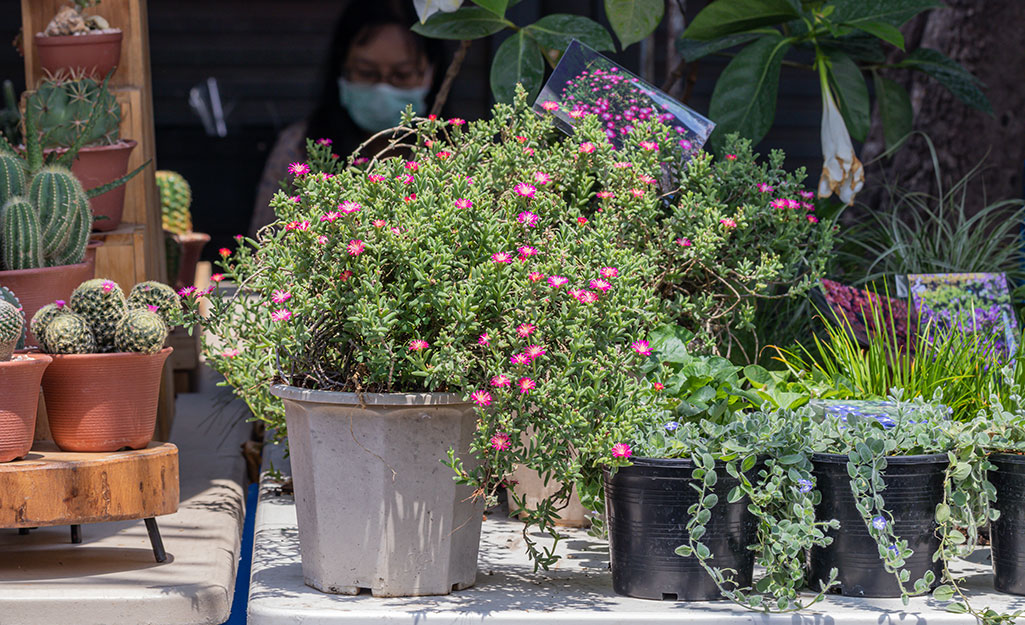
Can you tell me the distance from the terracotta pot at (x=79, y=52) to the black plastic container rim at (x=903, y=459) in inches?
87.0

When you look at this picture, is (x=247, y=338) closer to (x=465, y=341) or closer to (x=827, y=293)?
(x=465, y=341)

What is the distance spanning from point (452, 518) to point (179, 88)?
5406 millimetres

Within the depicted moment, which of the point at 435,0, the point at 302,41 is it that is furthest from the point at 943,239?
the point at 302,41

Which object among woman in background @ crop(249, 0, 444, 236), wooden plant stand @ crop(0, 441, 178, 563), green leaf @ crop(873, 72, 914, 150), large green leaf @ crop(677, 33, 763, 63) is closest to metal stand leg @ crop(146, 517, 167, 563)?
wooden plant stand @ crop(0, 441, 178, 563)

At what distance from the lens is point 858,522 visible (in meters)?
1.94

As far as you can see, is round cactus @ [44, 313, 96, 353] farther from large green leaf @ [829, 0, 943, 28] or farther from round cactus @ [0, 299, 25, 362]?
large green leaf @ [829, 0, 943, 28]

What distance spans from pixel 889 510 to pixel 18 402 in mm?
1614

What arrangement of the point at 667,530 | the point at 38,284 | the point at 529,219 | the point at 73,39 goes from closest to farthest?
the point at 667,530 < the point at 529,219 < the point at 38,284 < the point at 73,39

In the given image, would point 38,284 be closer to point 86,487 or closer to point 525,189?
point 86,487

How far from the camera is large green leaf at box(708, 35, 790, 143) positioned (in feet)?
9.75

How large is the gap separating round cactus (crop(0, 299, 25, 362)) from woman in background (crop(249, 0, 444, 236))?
2553mm

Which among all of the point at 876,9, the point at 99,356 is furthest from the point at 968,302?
the point at 99,356

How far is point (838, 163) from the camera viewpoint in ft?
9.47

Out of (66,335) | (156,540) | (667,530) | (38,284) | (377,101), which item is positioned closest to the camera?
(667,530)
